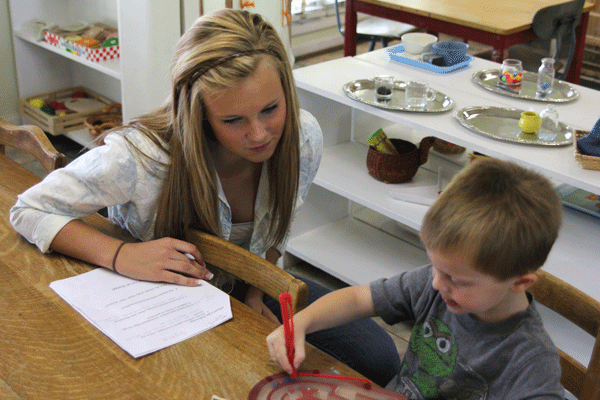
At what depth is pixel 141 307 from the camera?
3.52ft

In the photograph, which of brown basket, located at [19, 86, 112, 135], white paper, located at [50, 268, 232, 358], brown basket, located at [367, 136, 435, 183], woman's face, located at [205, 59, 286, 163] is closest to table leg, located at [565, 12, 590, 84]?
brown basket, located at [367, 136, 435, 183]

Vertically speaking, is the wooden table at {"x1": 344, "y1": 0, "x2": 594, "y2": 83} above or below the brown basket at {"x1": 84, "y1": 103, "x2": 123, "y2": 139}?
above

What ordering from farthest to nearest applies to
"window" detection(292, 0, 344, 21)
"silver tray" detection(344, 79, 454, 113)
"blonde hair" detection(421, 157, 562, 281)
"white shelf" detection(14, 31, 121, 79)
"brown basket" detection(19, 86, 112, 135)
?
1. "window" detection(292, 0, 344, 21)
2. "brown basket" detection(19, 86, 112, 135)
3. "white shelf" detection(14, 31, 121, 79)
4. "silver tray" detection(344, 79, 454, 113)
5. "blonde hair" detection(421, 157, 562, 281)

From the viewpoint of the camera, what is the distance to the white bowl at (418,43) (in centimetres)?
258

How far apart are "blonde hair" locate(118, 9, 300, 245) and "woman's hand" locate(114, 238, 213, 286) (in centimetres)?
8

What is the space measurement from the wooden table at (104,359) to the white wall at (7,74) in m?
2.85

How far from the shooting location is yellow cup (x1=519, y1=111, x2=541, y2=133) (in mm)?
1903

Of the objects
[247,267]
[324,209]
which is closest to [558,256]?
[324,209]

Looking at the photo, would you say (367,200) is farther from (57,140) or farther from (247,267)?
(57,140)

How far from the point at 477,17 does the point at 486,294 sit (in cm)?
267

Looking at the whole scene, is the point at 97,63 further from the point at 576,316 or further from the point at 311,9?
the point at 576,316

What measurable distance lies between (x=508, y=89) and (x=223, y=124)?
141 centimetres

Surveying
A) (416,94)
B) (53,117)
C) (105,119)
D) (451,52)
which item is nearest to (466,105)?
(416,94)

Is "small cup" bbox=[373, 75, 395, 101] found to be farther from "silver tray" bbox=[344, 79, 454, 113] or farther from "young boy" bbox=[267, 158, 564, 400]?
"young boy" bbox=[267, 158, 564, 400]
